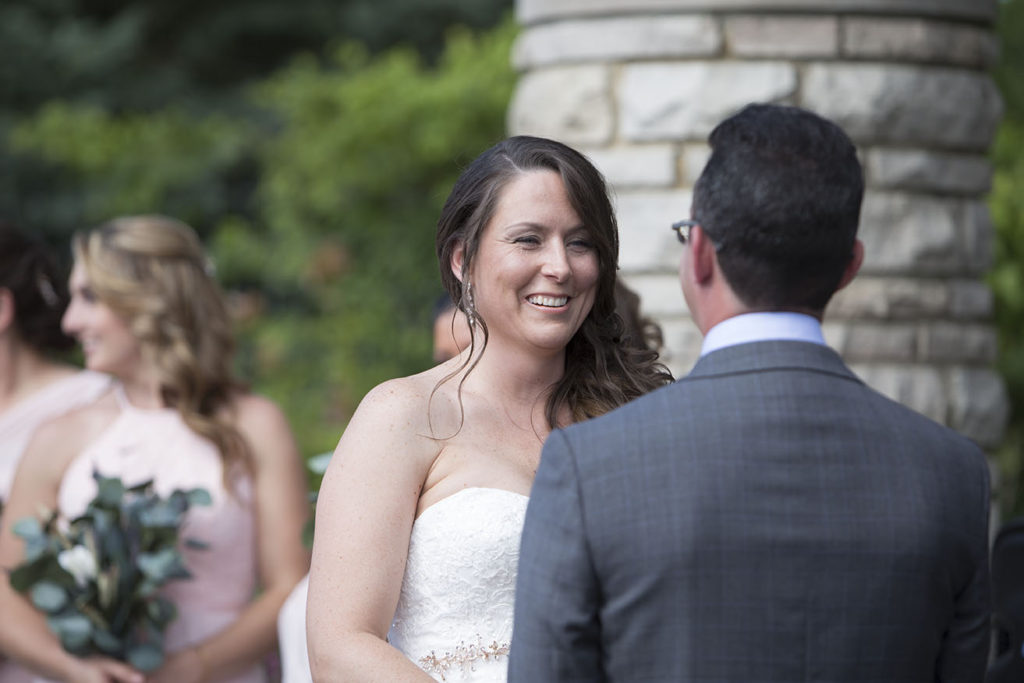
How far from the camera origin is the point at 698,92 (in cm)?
475

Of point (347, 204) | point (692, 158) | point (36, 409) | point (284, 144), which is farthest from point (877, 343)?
point (284, 144)

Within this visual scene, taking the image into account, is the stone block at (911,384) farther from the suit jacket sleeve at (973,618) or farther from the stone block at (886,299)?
the suit jacket sleeve at (973,618)

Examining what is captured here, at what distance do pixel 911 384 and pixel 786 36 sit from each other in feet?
4.17

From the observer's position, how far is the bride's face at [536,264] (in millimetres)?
2814

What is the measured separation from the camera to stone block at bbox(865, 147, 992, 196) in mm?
4812

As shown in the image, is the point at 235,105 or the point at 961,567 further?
the point at 235,105

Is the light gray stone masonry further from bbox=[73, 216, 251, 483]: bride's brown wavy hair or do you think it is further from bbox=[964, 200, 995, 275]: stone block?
bbox=[73, 216, 251, 483]: bride's brown wavy hair

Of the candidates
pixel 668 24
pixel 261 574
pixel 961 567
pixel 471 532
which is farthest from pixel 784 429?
pixel 668 24

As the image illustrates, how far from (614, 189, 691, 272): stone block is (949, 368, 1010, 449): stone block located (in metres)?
1.12

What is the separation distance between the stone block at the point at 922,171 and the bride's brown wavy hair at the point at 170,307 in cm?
228

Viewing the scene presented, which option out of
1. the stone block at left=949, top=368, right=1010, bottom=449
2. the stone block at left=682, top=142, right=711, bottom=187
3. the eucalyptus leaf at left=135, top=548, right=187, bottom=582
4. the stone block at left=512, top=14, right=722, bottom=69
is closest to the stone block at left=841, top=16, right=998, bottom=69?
the stone block at left=512, top=14, right=722, bottom=69

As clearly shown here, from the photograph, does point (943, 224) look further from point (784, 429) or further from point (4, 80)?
point (4, 80)

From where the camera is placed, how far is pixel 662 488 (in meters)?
2.05

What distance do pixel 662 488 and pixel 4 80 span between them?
14.5 meters
